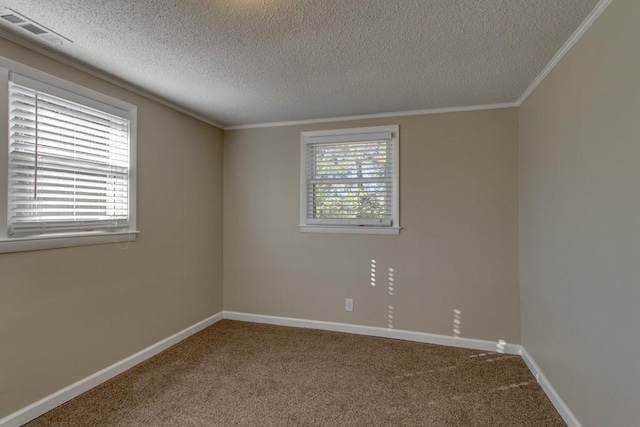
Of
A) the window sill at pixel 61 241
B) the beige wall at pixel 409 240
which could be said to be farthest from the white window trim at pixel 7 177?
the beige wall at pixel 409 240

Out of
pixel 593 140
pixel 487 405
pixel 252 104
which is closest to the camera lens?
pixel 593 140

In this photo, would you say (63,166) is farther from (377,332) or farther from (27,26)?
(377,332)

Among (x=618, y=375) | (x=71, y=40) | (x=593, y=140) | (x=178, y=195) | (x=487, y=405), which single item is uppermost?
(x=71, y=40)

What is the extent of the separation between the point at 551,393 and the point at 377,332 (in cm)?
155

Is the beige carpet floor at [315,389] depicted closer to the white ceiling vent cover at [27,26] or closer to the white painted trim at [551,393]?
the white painted trim at [551,393]

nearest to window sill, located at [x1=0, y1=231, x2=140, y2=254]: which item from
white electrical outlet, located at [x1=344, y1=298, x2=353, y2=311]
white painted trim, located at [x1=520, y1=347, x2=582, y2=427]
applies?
white electrical outlet, located at [x1=344, y1=298, x2=353, y2=311]

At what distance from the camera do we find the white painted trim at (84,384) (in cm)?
195

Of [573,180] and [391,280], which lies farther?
[391,280]

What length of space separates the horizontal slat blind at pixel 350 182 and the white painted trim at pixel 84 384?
6.03 feet

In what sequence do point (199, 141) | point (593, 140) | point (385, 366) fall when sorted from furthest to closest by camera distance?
1. point (199, 141)
2. point (385, 366)
3. point (593, 140)

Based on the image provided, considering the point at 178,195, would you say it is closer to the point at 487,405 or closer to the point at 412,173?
the point at 412,173

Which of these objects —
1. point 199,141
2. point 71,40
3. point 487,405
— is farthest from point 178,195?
point 487,405

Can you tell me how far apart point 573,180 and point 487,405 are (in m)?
1.56

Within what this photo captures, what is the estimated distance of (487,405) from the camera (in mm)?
2207
